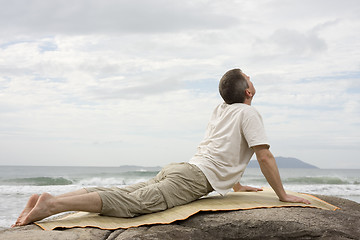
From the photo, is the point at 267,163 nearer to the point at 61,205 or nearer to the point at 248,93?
the point at 248,93

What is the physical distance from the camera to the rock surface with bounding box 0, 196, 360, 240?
305cm

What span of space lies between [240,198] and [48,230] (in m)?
1.78

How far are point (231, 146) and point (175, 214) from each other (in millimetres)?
784

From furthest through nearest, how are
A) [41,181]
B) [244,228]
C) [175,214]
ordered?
[41,181]
[175,214]
[244,228]

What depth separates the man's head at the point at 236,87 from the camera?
3.63 m

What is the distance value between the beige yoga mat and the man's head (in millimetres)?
948

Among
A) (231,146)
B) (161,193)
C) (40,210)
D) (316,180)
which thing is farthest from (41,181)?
(231,146)

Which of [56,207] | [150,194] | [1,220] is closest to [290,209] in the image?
[150,194]

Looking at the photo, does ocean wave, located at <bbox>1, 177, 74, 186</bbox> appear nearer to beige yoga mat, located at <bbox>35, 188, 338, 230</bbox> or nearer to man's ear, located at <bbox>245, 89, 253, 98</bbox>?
beige yoga mat, located at <bbox>35, 188, 338, 230</bbox>

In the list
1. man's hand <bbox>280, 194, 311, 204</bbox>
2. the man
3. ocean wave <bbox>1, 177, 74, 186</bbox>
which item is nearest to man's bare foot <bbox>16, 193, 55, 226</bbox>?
the man

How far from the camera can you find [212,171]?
351 centimetres

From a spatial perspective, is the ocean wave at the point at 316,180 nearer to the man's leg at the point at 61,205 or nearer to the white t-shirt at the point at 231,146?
the white t-shirt at the point at 231,146

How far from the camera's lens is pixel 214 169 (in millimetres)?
3490

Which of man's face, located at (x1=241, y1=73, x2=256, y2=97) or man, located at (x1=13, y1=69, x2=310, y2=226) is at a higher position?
man's face, located at (x1=241, y1=73, x2=256, y2=97)
